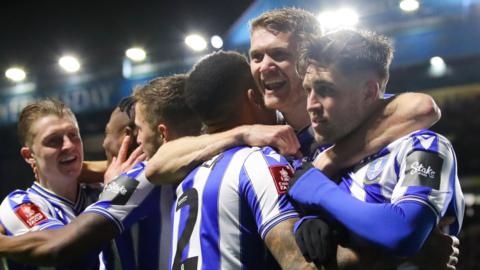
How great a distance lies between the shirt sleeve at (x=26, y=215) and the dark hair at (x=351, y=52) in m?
1.36

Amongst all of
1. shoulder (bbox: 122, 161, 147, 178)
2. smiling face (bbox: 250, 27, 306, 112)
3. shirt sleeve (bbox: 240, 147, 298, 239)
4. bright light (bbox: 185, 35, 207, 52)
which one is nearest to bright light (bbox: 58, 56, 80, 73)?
bright light (bbox: 185, 35, 207, 52)

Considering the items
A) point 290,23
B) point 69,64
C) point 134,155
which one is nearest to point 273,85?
point 290,23

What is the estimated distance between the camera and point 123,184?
93.1 inches

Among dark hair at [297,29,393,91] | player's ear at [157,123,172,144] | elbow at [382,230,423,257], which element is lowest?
elbow at [382,230,423,257]

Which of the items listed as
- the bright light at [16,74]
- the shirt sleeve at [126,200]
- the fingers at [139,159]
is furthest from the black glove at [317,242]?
the bright light at [16,74]

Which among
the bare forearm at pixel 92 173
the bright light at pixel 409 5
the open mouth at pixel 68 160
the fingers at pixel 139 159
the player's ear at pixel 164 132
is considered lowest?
the bare forearm at pixel 92 173

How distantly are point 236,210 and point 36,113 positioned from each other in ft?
4.71

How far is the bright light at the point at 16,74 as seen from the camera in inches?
391

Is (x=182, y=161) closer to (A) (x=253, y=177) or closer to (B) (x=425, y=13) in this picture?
(A) (x=253, y=177)

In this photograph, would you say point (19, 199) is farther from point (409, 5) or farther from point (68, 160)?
point (409, 5)

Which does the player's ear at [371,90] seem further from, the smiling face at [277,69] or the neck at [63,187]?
the neck at [63,187]

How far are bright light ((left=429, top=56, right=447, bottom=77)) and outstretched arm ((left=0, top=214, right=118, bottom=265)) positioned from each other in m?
6.43

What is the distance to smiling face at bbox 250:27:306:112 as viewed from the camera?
7.55 ft

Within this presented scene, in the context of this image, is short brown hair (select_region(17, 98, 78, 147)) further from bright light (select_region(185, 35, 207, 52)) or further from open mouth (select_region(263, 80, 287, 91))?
bright light (select_region(185, 35, 207, 52))
